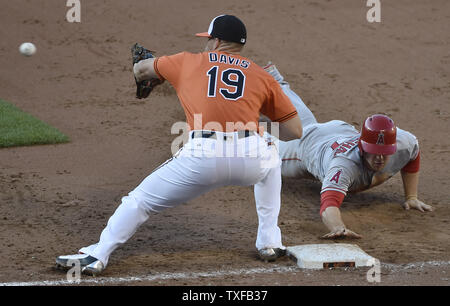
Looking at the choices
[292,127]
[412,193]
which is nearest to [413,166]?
[412,193]

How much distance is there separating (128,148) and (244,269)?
3.42 metres

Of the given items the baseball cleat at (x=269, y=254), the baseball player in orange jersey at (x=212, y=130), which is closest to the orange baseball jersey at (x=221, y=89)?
the baseball player in orange jersey at (x=212, y=130)

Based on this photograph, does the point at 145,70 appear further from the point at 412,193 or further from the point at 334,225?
the point at 412,193

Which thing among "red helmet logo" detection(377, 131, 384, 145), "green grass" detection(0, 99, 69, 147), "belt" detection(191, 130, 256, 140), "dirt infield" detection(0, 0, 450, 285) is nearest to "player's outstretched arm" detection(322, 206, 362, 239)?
"dirt infield" detection(0, 0, 450, 285)

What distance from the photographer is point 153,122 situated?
29.3ft

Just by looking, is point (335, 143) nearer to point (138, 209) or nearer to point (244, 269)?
point (244, 269)

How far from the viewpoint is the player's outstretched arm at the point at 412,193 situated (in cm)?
648

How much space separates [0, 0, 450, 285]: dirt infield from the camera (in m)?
5.36

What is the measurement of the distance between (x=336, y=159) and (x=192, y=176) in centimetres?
176

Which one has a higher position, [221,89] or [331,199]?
[221,89]

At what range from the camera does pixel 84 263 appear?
489cm

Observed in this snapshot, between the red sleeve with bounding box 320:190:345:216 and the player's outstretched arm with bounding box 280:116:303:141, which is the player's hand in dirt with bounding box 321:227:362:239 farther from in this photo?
the player's outstretched arm with bounding box 280:116:303:141

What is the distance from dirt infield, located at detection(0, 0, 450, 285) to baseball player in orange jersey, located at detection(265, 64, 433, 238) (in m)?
0.23

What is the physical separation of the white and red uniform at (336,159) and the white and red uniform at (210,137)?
3.63ft
